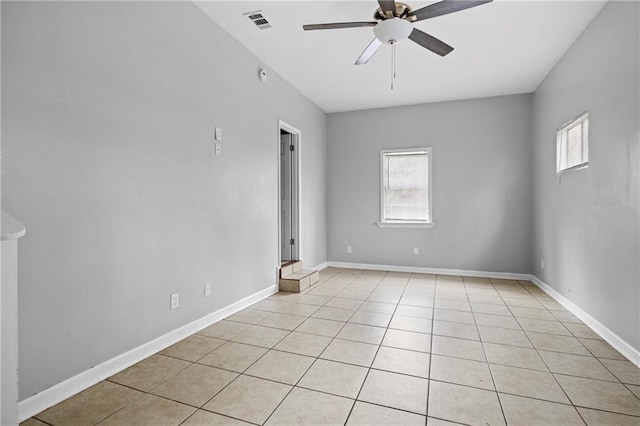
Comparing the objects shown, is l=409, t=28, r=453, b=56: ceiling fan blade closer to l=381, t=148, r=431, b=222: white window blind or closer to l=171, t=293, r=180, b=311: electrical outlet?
l=381, t=148, r=431, b=222: white window blind

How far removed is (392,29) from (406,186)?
337 centimetres

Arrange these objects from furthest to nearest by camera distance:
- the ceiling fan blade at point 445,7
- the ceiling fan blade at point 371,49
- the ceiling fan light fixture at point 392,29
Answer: the ceiling fan blade at point 371,49 → the ceiling fan light fixture at point 392,29 → the ceiling fan blade at point 445,7

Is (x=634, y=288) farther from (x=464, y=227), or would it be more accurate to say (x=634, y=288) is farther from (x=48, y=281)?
(x=48, y=281)

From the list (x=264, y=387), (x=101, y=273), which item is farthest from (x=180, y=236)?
(x=264, y=387)

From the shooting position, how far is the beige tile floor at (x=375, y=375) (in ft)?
5.63

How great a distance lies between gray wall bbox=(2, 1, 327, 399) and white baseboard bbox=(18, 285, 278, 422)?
5 centimetres

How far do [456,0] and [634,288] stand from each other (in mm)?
2424

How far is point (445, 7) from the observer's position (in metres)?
2.29

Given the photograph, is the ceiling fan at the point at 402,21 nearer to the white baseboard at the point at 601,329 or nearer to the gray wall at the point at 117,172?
the gray wall at the point at 117,172

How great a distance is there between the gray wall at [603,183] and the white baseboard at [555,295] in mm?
55

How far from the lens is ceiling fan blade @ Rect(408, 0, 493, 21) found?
221cm

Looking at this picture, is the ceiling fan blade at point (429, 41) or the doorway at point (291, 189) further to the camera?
the doorway at point (291, 189)

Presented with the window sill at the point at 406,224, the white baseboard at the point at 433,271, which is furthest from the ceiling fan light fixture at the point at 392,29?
the white baseboard at the point at 433,271

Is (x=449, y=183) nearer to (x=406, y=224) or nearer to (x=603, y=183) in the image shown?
(x=406, y=224)
